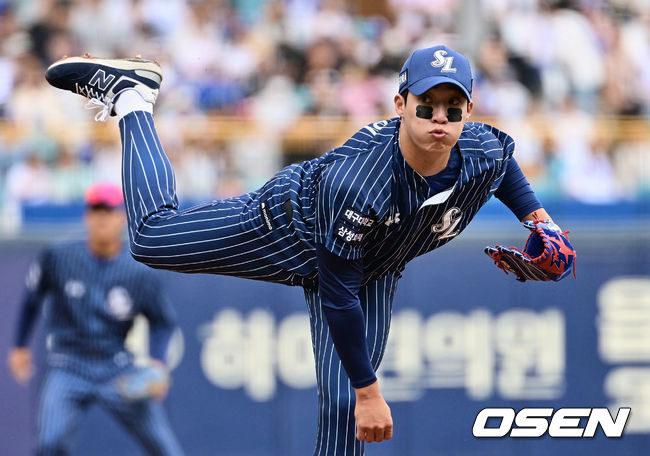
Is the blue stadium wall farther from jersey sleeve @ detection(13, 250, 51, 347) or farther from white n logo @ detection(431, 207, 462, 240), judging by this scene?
white n logo @ detection(431, 207, 462, 240)

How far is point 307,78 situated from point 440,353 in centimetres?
265

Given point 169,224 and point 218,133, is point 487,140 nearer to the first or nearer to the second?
point 169,224

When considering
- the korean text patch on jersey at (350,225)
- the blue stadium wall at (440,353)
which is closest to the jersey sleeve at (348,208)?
the korean text patch on jersey at (350,225)

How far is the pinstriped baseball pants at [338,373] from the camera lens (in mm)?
4609

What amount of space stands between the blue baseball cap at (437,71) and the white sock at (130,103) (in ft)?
4.63

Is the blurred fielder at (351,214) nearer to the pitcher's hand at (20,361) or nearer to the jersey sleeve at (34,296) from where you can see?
the jersey sleeve at (34,296)

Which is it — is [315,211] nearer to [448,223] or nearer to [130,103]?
[448,223]

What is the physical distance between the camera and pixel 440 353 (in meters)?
8.68

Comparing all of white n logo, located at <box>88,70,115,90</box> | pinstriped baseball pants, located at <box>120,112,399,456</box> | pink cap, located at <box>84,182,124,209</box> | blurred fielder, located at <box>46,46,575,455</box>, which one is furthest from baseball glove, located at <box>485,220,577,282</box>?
pink cap, located at <box>84,182,124,209</box>

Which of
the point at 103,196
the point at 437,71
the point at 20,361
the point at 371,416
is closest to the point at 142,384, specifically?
the point at 20,361

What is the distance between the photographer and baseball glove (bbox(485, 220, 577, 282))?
178 inches

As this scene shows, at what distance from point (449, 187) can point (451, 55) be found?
1.83ft

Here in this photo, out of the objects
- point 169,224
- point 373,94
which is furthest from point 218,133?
point 169,224

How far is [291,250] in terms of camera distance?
466 centimetres
